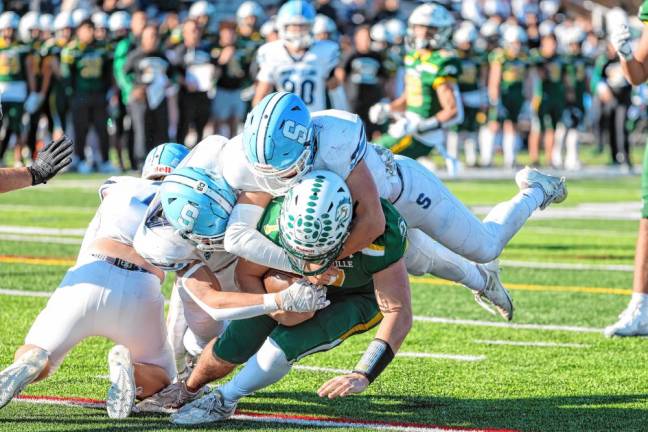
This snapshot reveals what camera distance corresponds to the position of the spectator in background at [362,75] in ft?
56.2

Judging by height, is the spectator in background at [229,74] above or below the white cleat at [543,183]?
below

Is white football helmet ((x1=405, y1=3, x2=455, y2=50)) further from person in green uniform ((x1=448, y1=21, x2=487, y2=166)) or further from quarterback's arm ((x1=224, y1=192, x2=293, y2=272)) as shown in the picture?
person in green uniform ((x1=448, y1=21, x2=487, y2=166))

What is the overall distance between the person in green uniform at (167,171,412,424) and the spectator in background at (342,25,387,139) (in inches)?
494

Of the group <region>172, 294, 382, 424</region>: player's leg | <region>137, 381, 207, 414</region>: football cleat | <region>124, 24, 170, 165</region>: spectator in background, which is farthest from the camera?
<region>124, 24, 170, 165</region>: spectator in background

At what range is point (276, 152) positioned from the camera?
14.2ft

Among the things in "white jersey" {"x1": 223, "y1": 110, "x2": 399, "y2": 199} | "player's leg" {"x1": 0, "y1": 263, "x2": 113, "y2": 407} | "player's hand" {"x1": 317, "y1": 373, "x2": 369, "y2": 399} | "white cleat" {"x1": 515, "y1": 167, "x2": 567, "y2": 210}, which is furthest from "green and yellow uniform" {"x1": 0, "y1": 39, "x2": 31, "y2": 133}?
"player's hand" {"x1": 317, "y1": 373, "x2": 369, "y2": 399}

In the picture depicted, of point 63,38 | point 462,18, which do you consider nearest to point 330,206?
point 63,38

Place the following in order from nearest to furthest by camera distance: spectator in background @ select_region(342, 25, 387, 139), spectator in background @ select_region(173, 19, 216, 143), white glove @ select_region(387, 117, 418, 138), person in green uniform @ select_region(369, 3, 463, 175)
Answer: white glove @ select_region(387, 117, 418, 138), person in green uniform @ select_region(369, 3, 463, 175), spectator in background @ select_region(173, 19, 216, 143), spectator in background @ select_region(342, 25, 387, 139)

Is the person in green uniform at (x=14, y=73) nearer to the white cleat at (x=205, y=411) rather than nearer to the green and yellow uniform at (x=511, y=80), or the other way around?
the green and yellow uniform at (x=511, y=80)

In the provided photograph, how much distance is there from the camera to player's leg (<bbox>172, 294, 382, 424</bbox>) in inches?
176

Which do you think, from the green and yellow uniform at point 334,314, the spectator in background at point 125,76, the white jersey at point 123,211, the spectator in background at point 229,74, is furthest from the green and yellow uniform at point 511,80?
the green and yellow uniform at point 334,314

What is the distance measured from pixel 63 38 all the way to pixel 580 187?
6.48 m

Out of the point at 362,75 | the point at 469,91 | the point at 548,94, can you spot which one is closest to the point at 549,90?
the point at 548,94

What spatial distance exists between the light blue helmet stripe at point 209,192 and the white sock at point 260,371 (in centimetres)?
47
